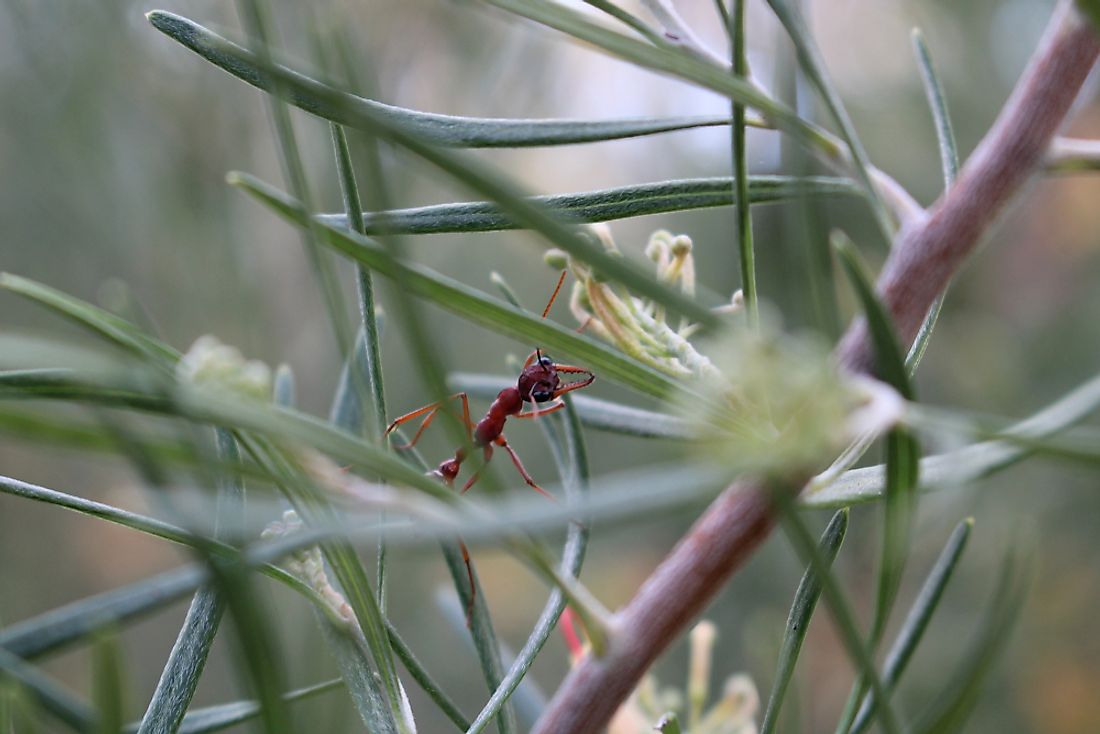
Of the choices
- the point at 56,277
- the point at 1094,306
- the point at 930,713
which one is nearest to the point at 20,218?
the point at 56,277

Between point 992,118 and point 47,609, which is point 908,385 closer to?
point 992,118

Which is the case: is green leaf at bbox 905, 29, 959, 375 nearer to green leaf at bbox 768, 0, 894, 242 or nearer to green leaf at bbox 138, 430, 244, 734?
green leaf at bbox 768, 0, 894, 242

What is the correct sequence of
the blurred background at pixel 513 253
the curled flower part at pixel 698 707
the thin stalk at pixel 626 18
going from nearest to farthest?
the thin stalk at pixel 626 18 → the curled flower part at pixel 698 707 → the blurred background at pixel 513 253

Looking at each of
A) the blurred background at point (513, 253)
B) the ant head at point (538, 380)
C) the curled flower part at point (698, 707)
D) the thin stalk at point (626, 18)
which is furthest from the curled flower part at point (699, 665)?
the blurred background at point (513, 253)

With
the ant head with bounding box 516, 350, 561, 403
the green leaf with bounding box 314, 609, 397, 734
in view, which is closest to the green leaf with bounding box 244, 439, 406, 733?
the green leaf with bounding box 314, 609, 397, 734

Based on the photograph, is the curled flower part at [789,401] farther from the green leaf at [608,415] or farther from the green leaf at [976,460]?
the green leaf at [608,415]

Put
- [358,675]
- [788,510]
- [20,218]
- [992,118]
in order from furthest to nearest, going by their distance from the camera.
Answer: [992,118] → [20,218] → [358,675] → [788,510]

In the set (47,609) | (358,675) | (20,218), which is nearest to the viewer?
(358,675)
